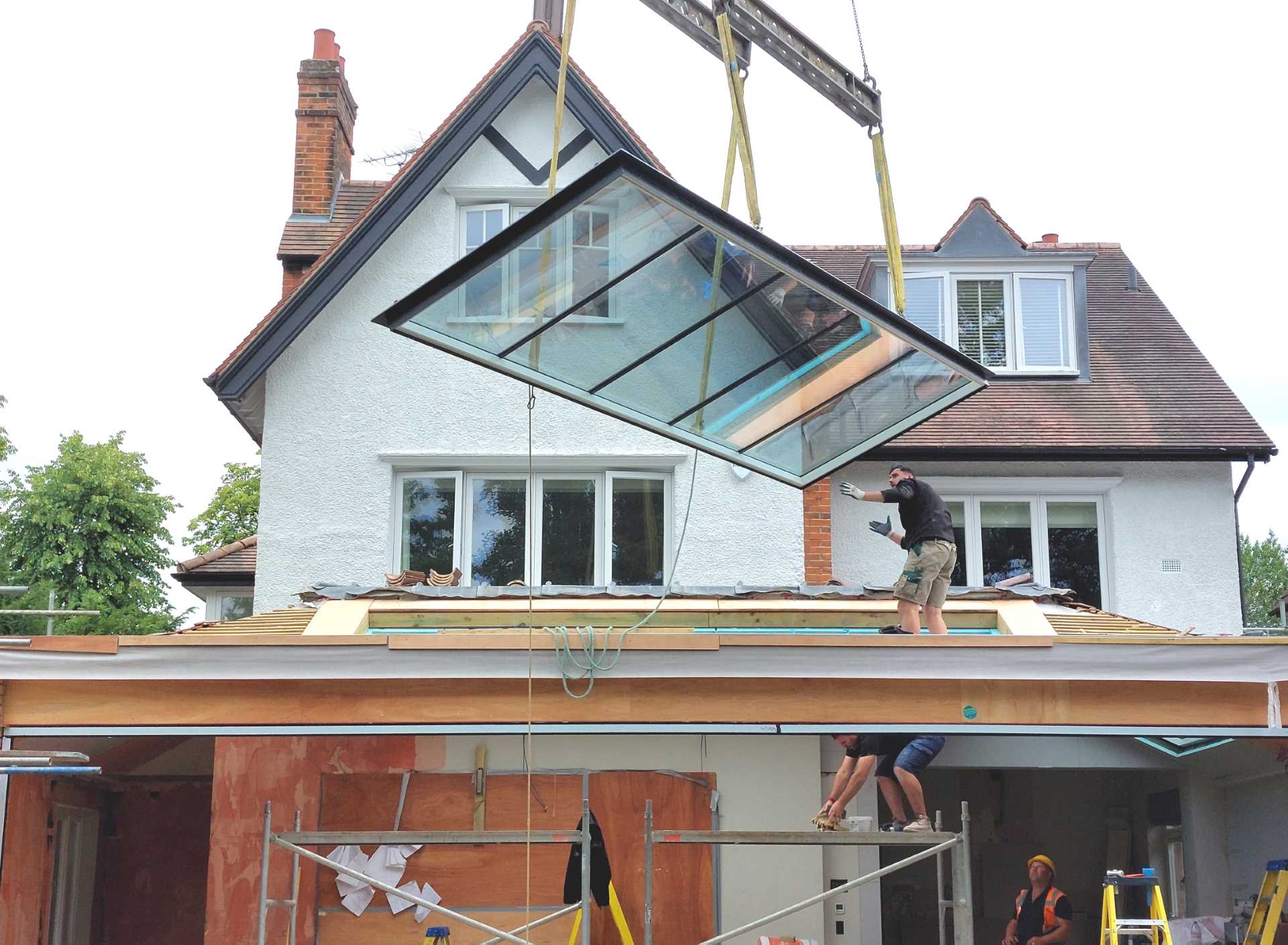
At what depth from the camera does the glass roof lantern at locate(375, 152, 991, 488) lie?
663cm

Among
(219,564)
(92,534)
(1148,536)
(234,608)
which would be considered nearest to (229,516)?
(92,534)

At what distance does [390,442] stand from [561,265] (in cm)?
738

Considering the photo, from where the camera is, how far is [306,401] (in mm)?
14000

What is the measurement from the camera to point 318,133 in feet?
53.2

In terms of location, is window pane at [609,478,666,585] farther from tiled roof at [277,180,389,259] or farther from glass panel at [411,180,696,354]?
glass panel at [411,180,696,354]

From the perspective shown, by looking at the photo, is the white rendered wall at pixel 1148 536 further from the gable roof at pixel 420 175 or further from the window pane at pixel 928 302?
the gable roof at pixel 420 175

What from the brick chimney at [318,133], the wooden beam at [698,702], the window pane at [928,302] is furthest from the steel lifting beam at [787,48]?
the brick chimney at [318,133]

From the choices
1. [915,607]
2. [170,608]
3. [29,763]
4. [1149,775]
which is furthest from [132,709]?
[170,608]

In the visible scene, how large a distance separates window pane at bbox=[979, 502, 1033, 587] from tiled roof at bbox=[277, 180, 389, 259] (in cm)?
722

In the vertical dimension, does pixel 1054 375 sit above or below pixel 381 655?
above

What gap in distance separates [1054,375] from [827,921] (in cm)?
672

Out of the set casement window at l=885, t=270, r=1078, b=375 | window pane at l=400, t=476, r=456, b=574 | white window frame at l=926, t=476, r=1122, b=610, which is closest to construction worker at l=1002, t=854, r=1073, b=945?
white window frame at l=926, t=476, r=1122, b=610

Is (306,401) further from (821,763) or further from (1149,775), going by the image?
(1149,775)

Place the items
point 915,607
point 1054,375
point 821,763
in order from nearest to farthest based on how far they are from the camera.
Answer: point 915,607 → point 821,763 → point 1054,375
